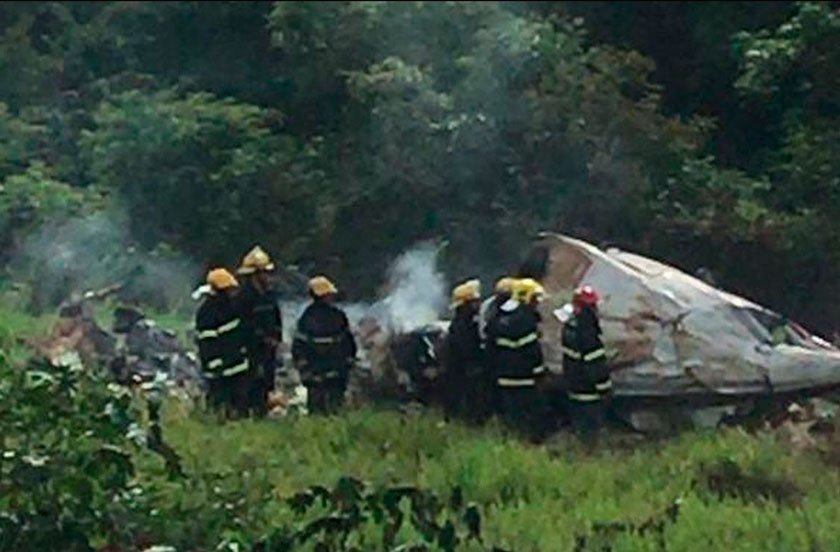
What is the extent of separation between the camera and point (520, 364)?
13.4 m

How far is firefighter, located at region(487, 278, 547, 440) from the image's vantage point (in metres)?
13.4

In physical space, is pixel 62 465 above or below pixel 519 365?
above

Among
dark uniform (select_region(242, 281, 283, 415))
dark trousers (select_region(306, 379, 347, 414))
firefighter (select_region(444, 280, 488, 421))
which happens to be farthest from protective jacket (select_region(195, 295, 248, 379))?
firefighter (select_region(444, 280, 488, 421))

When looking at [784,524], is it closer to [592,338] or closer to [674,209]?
[592,338]

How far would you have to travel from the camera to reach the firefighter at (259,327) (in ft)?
45.8

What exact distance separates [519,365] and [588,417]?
0.59 meters

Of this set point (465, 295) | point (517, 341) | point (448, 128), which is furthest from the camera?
point (448, 128)

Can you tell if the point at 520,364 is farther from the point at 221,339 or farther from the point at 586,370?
the point at 221,339

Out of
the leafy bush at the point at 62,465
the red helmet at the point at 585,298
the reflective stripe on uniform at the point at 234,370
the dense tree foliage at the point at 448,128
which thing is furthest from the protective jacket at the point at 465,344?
the leafy bush at the point at 62,465

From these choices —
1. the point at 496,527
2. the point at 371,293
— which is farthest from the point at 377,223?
the point at 496,527

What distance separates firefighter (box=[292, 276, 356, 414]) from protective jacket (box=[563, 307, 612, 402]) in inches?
66.6

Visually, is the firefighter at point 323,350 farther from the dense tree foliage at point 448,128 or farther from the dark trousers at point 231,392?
the dense tree foliage at point 448,128

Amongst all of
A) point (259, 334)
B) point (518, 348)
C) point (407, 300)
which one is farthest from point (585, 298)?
point (407, 300)

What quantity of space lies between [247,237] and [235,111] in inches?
62.1
